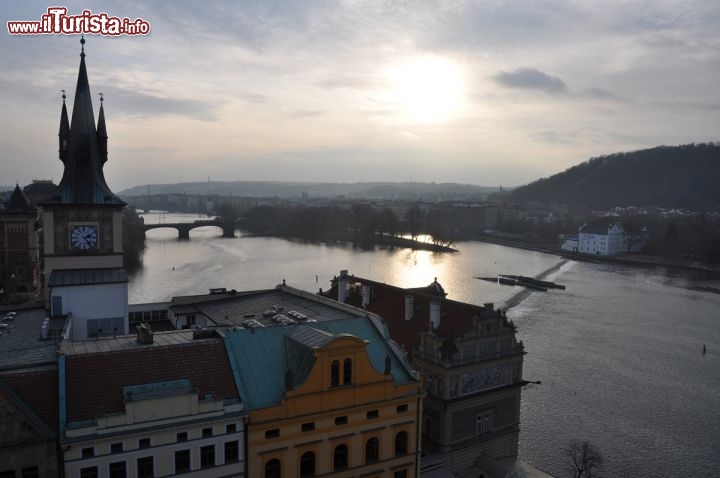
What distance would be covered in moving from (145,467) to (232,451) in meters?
1.89

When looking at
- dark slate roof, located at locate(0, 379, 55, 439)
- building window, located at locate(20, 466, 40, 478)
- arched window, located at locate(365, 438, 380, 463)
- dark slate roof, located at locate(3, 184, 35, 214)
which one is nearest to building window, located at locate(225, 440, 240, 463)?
arched window, located at locate(365, 438, 380, 463)

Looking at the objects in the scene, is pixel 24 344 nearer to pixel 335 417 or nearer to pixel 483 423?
pixel 335 417

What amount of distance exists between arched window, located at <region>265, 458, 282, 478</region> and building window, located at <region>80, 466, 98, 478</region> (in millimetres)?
3721

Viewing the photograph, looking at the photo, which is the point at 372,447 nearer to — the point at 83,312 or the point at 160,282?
the point at 83,312

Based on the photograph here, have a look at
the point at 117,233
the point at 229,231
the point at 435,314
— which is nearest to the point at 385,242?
the point at 229,231

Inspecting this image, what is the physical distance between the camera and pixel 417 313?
925 inches

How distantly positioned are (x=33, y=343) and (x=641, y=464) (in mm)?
21122

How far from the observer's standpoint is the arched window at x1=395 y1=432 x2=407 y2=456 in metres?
16.2

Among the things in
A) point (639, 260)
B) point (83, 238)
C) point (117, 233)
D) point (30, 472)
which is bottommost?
point (639, 260)

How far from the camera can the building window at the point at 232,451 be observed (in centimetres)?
1380

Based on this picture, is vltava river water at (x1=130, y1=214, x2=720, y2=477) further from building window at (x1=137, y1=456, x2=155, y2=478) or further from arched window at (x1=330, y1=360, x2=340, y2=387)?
building window at (x1=137, y1=456, x2=155, y2=478)

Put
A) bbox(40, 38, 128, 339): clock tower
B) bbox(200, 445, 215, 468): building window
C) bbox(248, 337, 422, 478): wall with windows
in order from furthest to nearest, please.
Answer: bbox(40, 38, 128, 339): clock tower
bbox(248, 337, 422, 478): wall with windows
bbox(200, 445, 215, 468): building window

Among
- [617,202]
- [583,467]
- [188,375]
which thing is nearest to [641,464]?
[583,467]

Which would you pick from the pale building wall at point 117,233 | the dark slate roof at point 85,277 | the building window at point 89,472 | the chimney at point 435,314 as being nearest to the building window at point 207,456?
the building window at point 89,472
